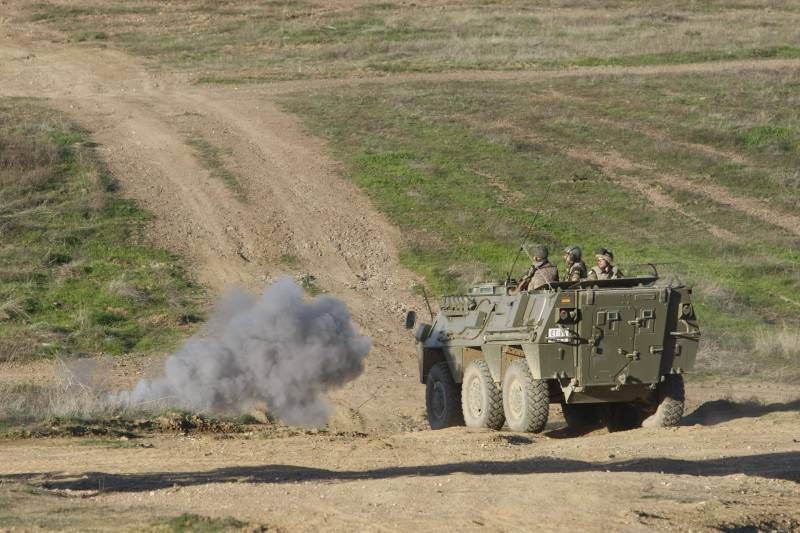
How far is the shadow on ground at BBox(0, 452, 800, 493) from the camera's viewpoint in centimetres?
1238

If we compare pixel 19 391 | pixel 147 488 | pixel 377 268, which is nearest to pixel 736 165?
pixel 377 268

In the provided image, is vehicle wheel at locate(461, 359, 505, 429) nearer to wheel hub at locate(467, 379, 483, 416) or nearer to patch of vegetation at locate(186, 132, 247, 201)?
wheel hub at locate(467, 379, 483, 416)

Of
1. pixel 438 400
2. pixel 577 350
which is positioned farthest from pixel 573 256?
pixel 438 400

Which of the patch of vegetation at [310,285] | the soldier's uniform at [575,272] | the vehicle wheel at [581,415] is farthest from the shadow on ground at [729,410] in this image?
the patch of vegetation at [310,285]

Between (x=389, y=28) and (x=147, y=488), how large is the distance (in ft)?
133

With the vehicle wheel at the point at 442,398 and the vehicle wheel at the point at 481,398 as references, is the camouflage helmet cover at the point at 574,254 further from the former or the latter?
the vehicle wheel at the point at 442,398

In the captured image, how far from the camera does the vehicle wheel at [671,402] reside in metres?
16.2

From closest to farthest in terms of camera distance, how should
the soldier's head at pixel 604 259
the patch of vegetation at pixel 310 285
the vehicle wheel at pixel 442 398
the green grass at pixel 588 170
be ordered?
the soldier's head at pixel 604 259, the vehicle wheel at pixel 442 398, the patch of vegetation at pixel 310 285, the green grass at pixel 588 170

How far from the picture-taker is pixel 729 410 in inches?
730

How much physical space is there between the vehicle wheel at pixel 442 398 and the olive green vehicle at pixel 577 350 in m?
0.54

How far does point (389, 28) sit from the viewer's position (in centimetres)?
5119

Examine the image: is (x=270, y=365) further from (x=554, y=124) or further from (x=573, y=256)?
(x=554, y=124)

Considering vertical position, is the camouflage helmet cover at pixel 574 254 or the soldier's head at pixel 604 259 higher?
the camouflage helmet cover at pixel 574 254

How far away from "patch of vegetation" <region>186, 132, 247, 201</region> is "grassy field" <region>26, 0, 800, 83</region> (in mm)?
7803
